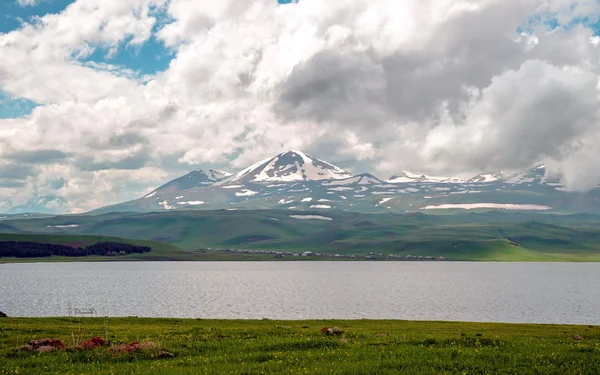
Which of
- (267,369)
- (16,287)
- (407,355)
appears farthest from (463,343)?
(16,287)

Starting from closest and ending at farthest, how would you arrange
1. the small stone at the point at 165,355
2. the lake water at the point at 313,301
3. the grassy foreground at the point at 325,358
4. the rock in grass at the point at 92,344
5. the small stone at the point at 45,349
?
the grassy foreground at the point at 325,358
the small stone at the point at 165,355
the small stone at the point at 45,349
the rock in grass at the point at 92,344
the lake water at the point at 313,301

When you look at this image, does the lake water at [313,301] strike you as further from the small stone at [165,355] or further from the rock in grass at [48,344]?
the small stone at [165,355]

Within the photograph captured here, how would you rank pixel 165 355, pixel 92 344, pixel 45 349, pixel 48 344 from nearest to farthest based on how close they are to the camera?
pixel 165 355, pixel 45 349, pixel 92 344, pixel 48 344

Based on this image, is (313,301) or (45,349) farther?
(313,301)

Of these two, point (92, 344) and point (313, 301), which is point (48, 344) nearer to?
point (92, 344)

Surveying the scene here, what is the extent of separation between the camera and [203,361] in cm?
2848

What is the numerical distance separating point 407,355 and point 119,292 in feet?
455

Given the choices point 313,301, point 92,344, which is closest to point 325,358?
point 92,344

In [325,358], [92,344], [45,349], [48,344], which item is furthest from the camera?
[48,344]

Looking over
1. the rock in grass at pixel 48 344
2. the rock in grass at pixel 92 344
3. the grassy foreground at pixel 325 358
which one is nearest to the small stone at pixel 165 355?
Result: the grassy foreground at pixel 325 358

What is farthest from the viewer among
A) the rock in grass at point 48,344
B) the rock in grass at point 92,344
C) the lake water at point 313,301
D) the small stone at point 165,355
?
the lake water at point 313,301

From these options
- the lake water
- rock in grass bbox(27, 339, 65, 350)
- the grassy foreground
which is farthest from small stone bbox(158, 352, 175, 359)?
the lake water

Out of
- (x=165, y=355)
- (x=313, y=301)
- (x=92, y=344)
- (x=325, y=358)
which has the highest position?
(x=92, y=344)

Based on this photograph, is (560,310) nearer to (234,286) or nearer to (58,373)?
(234,286)
